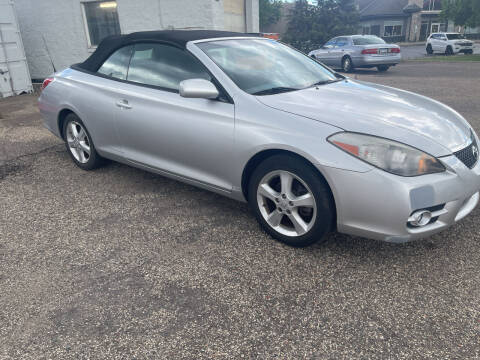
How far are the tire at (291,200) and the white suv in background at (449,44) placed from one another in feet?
97.4

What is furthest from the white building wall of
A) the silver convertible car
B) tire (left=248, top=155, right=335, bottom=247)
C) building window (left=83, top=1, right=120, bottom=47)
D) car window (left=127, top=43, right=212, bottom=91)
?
tire (left=248, top=155, right=335, bottom=247)

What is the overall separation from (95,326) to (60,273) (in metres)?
Answer: 0.71

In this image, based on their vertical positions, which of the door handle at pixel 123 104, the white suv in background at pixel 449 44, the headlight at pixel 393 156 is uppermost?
the door handle at pixel 123 104

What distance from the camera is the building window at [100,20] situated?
37.4 feet

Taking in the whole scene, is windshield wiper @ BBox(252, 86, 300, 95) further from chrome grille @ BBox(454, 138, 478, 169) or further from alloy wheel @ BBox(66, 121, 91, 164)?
alloy wheel @ BBox(66, 121, 91, 164)

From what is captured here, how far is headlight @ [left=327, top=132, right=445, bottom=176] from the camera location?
101 inches

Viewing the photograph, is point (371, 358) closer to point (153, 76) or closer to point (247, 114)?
point (247, 114)

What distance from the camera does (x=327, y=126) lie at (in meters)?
2.77

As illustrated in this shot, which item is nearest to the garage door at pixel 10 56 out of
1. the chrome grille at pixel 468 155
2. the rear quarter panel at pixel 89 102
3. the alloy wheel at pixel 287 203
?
the rear quarter panel at pixel 89 102

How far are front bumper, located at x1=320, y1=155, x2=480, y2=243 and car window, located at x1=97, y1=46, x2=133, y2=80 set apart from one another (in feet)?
8.21

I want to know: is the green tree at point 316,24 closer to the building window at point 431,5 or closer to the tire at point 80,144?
the building window at point 431,5

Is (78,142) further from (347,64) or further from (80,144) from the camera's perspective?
(347,64)

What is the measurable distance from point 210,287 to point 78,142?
2.90m

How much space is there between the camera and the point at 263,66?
3.62 m
